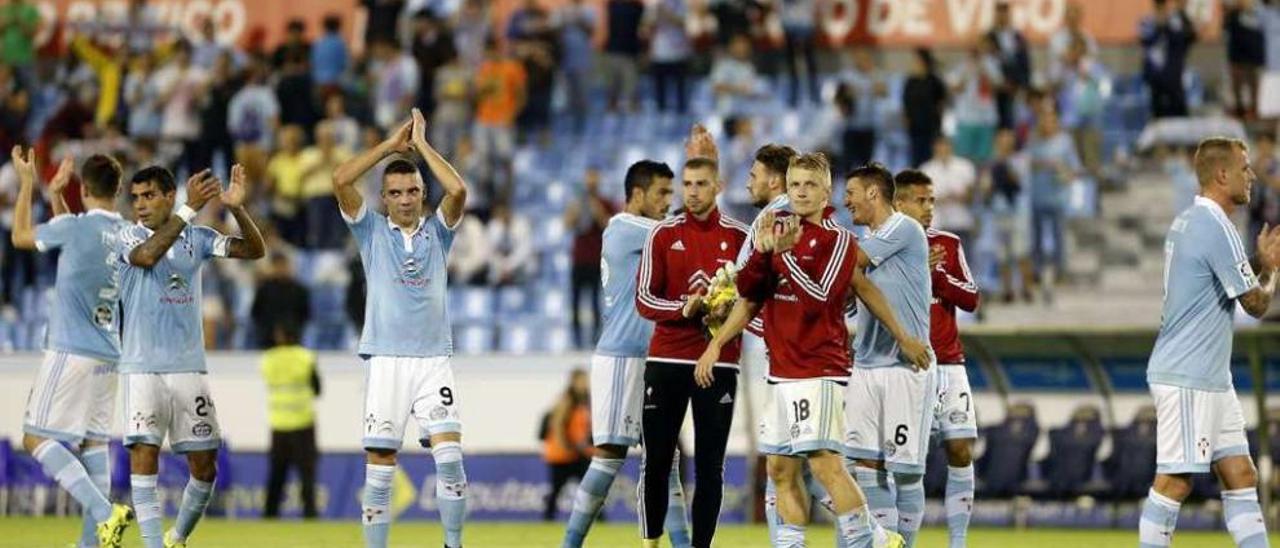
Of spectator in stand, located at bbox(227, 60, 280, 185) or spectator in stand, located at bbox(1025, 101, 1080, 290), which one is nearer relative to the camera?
spectator in stand, located at bbox(1025, 101, 1080, 290)

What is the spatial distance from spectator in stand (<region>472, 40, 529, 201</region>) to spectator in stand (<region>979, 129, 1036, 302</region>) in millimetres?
6567

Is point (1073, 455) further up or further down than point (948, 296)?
further down

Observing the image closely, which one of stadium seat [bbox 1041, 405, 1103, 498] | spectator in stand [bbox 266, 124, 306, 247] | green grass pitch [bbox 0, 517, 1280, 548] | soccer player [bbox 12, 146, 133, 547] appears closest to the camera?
soccer player [bbox 12, 146, 133, 547]

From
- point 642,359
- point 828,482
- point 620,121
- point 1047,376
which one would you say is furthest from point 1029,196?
point 828,482

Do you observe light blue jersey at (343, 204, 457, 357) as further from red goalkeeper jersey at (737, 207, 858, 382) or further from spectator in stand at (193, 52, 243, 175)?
spectator in stand at (193, 52, 243, 175)

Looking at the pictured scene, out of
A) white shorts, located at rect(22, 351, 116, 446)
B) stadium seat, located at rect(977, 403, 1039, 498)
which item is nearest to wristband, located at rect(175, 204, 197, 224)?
white shorts, located at rect(22, 351, 116, 446)

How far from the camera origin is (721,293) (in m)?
12.4

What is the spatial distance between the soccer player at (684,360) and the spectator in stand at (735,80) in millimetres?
16635

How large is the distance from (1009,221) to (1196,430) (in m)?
13.1

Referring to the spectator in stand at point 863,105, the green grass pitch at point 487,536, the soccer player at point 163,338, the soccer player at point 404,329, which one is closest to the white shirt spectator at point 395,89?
the spectator in stand at point 863,105

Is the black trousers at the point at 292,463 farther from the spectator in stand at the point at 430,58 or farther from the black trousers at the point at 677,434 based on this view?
the black trousers at the point at 677,434

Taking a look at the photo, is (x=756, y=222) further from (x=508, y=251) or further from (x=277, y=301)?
(x=508, y=251)

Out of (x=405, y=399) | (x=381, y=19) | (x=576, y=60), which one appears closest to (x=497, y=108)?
(x=576, y=60)

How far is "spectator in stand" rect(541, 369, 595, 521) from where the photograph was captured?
2281 cm
